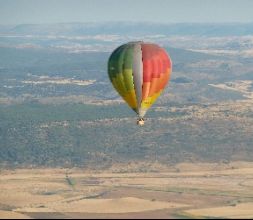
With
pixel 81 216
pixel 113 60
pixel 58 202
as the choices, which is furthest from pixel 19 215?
pixel 113 60

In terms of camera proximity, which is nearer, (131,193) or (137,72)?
(137,72)

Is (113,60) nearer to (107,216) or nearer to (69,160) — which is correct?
(107,216)

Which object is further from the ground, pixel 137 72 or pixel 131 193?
pixel 137 72

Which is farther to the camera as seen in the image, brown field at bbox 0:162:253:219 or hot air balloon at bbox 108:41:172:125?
brown field at bbox 0:162:253:219

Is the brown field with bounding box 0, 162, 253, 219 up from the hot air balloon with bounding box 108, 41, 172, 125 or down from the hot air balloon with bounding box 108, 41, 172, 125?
down
